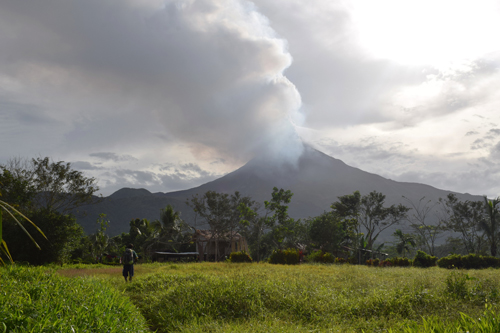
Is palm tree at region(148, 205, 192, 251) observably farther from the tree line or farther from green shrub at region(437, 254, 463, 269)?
green shrub at region(437, 254, 463, 269)

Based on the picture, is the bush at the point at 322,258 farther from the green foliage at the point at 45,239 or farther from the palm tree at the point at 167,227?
the green foliage at the point at 45,239

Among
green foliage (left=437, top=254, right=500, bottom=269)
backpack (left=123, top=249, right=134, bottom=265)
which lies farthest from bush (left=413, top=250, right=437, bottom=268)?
backpack (left=123, top=249, right=134, bottom=265)

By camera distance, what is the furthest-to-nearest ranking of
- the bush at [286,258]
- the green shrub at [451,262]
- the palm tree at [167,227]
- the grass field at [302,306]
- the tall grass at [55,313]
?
the palm tree at [167,227] → the bush at [286,258] → the green shrub at [451,262] → the grass field at [302,306] → the tall grass at [55,313]

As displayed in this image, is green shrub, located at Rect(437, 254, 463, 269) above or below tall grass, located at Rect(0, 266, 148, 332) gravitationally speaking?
below

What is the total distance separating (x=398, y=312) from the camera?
7477mm

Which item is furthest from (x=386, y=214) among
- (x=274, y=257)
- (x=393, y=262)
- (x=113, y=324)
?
(x=113, y=324)

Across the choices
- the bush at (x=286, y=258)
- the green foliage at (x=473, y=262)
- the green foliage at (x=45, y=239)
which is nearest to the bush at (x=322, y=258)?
the bush at (x=286, y=258)

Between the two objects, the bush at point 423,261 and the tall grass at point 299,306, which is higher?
the tall grass at point 299,306

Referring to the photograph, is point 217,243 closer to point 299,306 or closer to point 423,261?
point 423,261

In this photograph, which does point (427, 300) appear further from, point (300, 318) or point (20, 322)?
point (20, 322)

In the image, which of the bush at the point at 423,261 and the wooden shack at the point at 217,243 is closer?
the bush at the point at 423,261

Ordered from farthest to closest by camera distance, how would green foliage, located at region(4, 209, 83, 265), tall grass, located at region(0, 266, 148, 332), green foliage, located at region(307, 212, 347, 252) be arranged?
green foliage, located at region(307, 212, 347, 252) < green foliage, located at region(4, 209, 83, 265) < tall grass, located at region(0, 266, 148, 332)

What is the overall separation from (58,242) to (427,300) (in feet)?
60.3

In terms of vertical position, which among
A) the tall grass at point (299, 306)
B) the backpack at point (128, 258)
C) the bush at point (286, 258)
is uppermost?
the backpack at point (128, 258)
